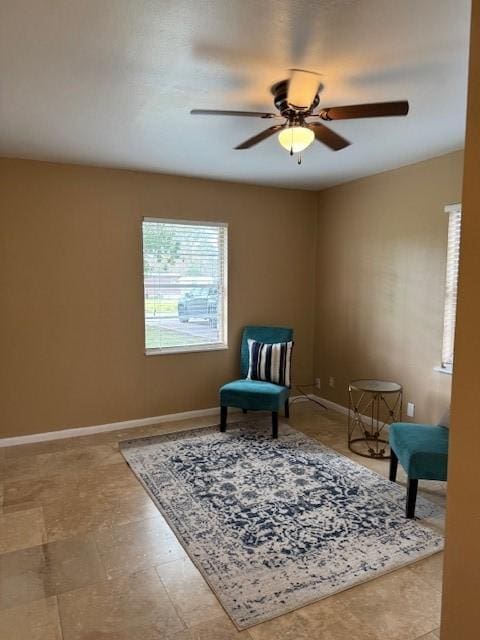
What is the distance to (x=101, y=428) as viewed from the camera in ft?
13.7

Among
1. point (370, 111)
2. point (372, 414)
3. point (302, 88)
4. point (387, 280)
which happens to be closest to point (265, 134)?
point (302, 88)

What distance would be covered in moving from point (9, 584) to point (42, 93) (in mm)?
2589

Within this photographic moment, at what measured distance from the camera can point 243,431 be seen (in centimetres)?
419

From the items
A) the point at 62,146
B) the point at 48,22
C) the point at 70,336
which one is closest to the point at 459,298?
the point at 48,22

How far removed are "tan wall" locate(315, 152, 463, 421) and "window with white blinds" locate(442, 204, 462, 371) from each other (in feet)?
0.16

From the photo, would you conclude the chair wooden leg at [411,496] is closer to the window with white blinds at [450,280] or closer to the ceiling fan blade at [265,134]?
the window with white blinds at [450,280]

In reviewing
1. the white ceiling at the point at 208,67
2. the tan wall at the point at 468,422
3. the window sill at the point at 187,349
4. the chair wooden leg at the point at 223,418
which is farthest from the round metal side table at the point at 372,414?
the tan wall at the point at 468,422

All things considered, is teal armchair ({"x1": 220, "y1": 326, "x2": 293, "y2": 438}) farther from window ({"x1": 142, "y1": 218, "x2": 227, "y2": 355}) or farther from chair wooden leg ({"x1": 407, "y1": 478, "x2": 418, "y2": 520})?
chair wooden leg ({"x1": 407, "y1": 478, "x2": 418, "y2": 520})

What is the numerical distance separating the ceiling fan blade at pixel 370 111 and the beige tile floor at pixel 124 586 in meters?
2.30

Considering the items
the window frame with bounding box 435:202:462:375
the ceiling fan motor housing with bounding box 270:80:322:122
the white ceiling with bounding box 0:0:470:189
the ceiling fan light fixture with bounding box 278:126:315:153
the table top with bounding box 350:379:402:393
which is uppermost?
the white ceiling with bounding box 0:0:470:189

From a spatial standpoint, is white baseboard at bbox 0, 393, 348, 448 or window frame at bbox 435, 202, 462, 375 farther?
white baseboard at bbox 0, 393, 348, 448

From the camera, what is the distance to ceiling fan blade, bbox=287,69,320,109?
84.9 inches

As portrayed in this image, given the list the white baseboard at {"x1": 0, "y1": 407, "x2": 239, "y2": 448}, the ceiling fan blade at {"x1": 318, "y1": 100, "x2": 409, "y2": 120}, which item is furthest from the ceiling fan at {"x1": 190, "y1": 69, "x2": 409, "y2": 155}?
the white baseboard at {"x1": 0, "y1": 407, "x2": 239, "y2": 448}

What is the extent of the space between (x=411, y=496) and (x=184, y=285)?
2881mm
